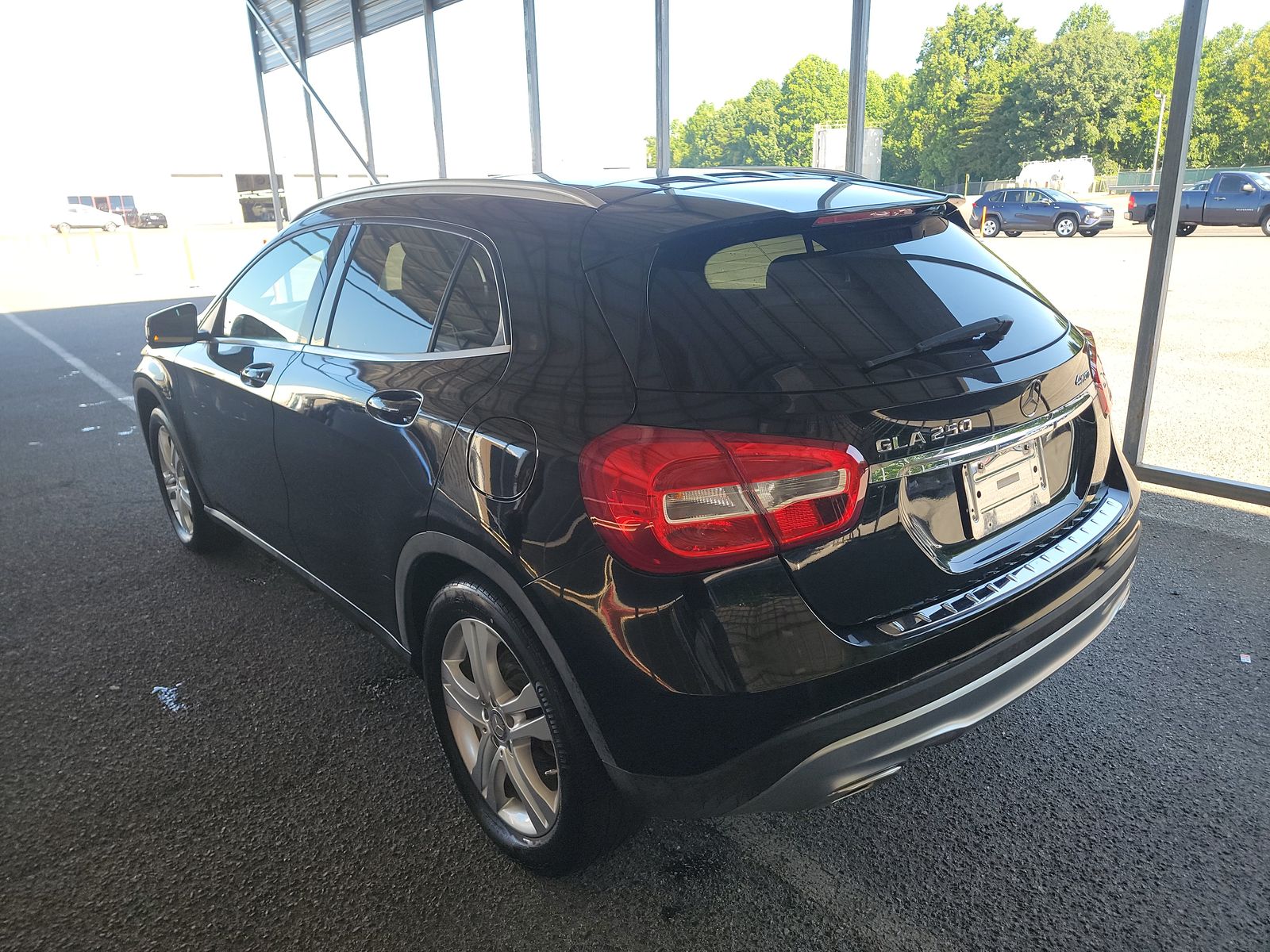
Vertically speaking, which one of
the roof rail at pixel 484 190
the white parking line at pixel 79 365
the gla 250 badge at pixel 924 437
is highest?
the roof rail at pixel 484 190

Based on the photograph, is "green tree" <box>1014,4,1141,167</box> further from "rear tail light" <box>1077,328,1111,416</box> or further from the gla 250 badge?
the gla 250 badge

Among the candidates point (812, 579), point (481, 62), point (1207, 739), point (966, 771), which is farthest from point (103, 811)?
point (481, 62)

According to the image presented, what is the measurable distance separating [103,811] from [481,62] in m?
10.8

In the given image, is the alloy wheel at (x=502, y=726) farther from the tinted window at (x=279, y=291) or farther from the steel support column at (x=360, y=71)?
the steel support column at (x=360, y=71)

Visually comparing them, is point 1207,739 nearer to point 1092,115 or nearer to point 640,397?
point 640,397

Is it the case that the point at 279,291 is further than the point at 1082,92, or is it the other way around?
the point at 1082,92

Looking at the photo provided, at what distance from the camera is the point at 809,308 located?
1.98 metres

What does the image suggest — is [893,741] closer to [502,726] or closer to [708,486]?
[708,486]

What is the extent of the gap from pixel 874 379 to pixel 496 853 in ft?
5.18

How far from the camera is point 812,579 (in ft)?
5.82

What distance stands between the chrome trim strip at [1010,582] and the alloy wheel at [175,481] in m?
3.56

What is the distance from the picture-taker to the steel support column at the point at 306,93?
1547 centimetres

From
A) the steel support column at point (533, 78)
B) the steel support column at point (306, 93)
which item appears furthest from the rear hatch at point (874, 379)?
the steel support column at point (306, 93)

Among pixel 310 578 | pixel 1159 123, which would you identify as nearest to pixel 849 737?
pixel 310 578
